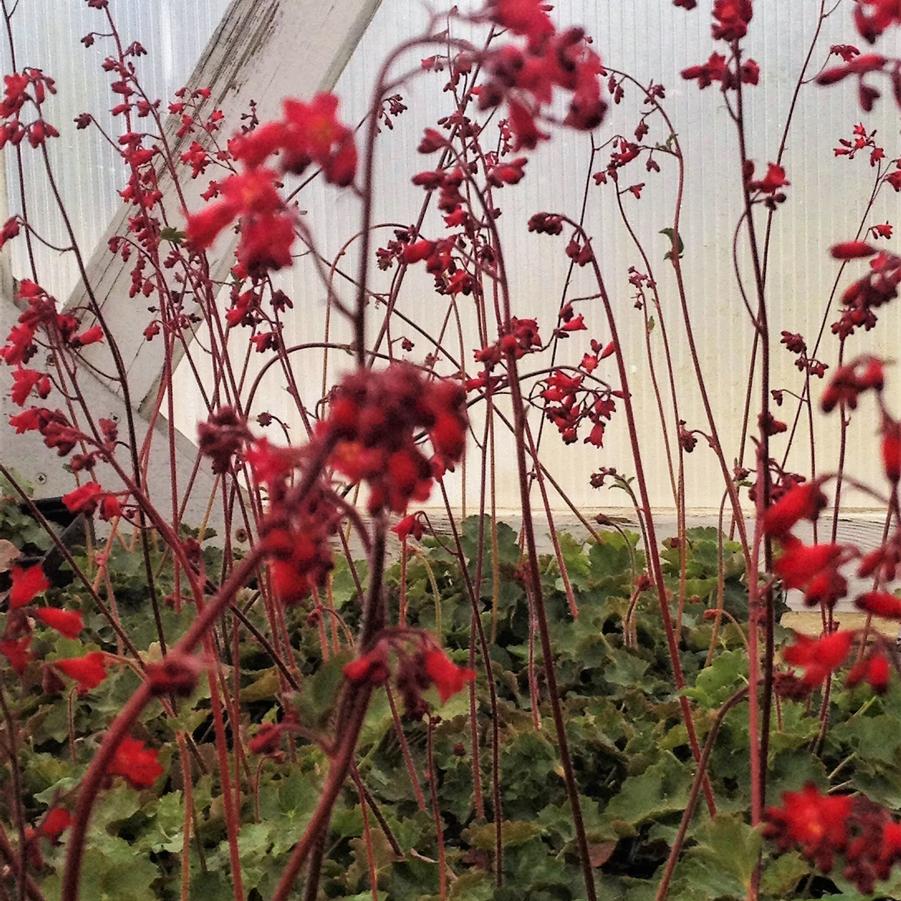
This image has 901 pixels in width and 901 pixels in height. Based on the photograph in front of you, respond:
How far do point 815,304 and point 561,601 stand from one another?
130cm

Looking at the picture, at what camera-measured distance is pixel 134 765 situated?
14.1 inches

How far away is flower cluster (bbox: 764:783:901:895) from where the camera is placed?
1.34 ft

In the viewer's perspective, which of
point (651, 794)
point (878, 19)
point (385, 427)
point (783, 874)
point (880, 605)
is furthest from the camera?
point (651, 794)

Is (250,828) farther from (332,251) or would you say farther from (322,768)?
(332,251)

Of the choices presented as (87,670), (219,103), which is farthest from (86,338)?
(219,103)

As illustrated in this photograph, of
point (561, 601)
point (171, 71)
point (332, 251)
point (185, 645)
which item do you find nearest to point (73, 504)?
point (185, 645)

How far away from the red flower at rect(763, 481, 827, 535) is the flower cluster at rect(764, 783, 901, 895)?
4.6 inches

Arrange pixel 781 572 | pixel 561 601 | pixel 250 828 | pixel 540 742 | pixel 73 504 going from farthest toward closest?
pixel 561 601 < pixel 540 742 < pixel 250 828 < pixel 73 504 < pixel 781 572

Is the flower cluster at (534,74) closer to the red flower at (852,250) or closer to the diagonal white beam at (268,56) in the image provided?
the red flower at (852,250)

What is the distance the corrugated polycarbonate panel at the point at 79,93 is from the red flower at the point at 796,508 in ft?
8.00

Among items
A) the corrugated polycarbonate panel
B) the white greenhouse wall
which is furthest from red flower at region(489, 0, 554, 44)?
the corrugated polycarbonate panel

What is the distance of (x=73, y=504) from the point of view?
0.71m

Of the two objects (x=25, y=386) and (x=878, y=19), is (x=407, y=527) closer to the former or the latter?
(x=25, y=386)

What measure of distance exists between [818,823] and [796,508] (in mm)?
130
